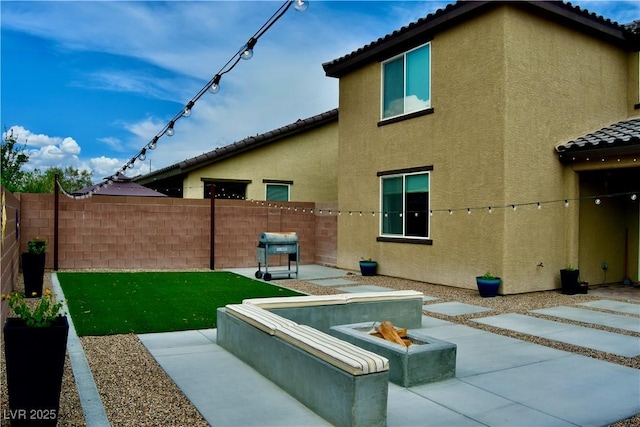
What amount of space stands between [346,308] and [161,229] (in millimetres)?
8770

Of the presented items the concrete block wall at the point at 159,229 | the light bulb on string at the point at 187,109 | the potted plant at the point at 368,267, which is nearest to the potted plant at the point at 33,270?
the light bulb on string at the point at 187,109

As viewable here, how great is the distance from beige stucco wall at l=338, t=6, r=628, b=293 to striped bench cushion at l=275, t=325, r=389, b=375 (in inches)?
258

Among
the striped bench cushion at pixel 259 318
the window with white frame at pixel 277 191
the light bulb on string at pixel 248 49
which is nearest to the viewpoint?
the striped bench cushion at pixel 259 318

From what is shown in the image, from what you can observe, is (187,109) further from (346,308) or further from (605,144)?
(605,144)

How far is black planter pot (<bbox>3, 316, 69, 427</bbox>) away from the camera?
131 inches

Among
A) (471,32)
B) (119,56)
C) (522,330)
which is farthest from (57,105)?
(522,330)

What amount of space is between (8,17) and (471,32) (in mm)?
8615

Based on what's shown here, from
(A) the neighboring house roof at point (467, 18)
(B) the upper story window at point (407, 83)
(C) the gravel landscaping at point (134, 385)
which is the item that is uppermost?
(A) the neighboring house roof at point (467, 18)

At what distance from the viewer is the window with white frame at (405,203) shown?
11766 mm

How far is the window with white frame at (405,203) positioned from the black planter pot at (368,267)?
836 millimetres

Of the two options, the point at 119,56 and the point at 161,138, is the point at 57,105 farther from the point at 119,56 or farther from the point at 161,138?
the point at 161,138

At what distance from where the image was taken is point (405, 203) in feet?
40.3

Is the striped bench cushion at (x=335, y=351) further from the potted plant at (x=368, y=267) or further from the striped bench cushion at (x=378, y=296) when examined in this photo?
the potted plant at (x=368, y=267)

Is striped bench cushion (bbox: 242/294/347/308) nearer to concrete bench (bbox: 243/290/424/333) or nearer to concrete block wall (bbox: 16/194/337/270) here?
concrete bench (bbox: 243/290/424/333)
